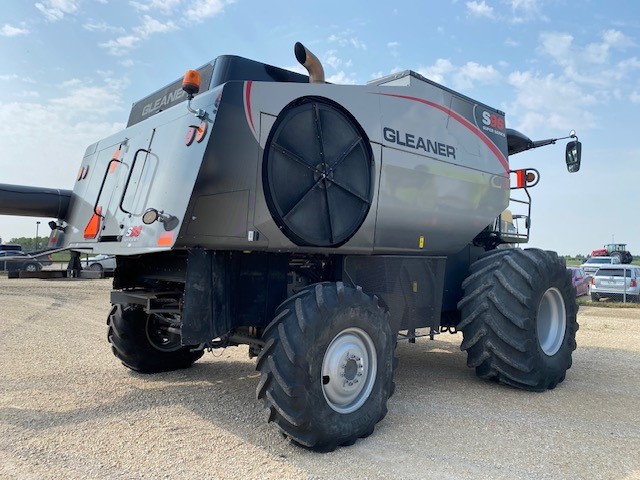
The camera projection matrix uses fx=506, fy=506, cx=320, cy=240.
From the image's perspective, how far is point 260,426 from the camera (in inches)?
171

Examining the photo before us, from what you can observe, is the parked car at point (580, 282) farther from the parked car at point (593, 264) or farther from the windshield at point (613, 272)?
the parked car at point (593, 264)

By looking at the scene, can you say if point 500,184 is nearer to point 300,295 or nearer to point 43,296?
point 300,295

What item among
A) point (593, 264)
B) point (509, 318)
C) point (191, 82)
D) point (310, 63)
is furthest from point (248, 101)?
point (593, 264)

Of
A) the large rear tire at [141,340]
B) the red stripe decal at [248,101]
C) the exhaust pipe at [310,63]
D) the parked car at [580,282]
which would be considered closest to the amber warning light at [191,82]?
the red stripe decal at [248,101]

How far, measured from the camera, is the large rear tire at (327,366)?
376cm

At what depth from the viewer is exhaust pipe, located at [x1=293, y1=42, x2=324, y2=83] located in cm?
475

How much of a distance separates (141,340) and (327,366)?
2.94m

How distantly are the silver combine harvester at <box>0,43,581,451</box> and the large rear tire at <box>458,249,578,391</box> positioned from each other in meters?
0.02

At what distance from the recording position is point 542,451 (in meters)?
3.90

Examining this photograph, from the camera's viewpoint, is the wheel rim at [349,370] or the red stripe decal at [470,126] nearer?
the wheel rim at [349,370]

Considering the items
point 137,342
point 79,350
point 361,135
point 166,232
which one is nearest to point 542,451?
point 361,135

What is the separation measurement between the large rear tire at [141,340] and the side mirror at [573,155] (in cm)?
550

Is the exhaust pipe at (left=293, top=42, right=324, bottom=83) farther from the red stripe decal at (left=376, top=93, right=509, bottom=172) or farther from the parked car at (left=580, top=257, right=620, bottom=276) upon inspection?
the parked car at (left=580, top=257, right=620, bottom=276)

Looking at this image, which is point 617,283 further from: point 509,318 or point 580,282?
point 509,318
